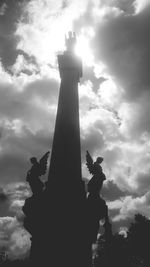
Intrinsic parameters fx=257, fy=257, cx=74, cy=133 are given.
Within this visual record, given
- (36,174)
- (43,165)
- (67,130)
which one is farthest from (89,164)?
(67,130)

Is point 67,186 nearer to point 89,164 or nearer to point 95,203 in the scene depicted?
point 89,164

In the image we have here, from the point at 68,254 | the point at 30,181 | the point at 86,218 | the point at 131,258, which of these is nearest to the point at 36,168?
the point at 30,181

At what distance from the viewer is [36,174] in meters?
11.2

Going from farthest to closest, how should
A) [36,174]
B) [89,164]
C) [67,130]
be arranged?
[67,130] < [89,164] < [36,174]

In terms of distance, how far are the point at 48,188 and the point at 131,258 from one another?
124 feet

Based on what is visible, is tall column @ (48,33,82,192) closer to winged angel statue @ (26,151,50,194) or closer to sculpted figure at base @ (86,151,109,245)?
winged angel statue @ (26,151,50,194)

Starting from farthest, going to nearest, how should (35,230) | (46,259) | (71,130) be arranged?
(71,130) → (35,230) → (46,259)

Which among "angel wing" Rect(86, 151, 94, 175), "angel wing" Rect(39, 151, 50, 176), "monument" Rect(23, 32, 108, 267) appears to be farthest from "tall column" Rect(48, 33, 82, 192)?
"angel wing" Rect(86, 151, 94, 175)

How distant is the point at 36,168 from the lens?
11320mm

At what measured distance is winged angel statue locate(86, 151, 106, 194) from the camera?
36.0ft

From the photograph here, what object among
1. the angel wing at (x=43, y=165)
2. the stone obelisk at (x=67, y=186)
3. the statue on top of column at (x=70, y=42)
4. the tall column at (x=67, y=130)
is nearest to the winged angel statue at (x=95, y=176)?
the stone obelisk at (x=67, y=186)

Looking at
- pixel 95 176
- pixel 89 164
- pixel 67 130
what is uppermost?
pixel 67 130

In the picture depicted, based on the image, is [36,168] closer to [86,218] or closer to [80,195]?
[80,195]

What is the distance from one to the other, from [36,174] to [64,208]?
6.24 ft
